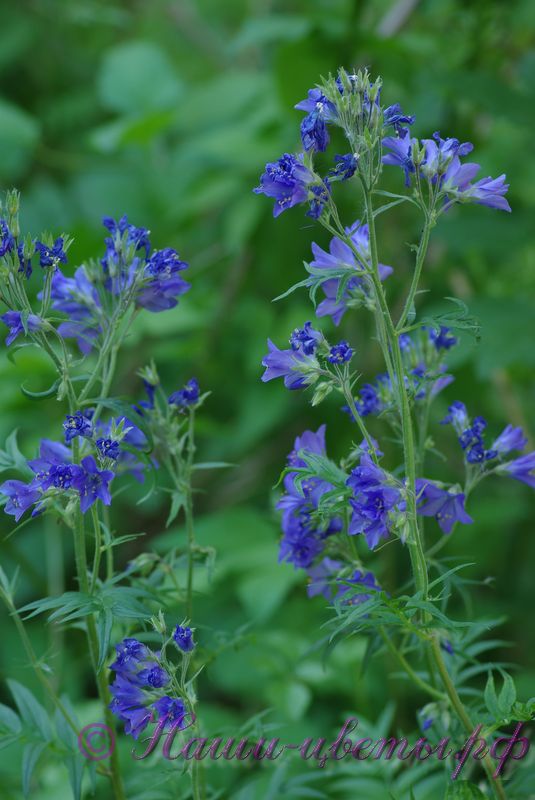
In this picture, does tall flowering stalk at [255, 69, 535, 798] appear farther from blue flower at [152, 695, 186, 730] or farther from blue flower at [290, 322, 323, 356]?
blue flower at [152, 695, 186, 730]

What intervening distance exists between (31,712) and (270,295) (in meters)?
Result: 2.32

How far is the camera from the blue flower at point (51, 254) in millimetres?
1164

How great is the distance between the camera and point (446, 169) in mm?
1159

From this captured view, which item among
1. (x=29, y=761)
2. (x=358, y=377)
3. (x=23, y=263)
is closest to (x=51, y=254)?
(x=23, y=263)

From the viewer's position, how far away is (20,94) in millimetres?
4594

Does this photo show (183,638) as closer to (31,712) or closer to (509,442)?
(31,712)

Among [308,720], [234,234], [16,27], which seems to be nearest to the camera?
[308,720]

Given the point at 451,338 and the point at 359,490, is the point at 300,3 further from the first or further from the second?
the point at 359,490

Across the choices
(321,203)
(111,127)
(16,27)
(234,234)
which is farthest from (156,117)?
(321,203)

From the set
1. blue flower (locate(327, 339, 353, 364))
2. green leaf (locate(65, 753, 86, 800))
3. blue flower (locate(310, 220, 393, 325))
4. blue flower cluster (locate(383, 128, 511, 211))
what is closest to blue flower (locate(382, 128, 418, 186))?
blue flower cluster (locate(383, 128, 511, 211))

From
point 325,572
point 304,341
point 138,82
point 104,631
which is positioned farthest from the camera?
point 138,82

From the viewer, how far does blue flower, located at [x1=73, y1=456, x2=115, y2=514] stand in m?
1.12

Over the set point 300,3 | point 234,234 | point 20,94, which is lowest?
point 234,234

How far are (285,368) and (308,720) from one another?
5.95 feet
